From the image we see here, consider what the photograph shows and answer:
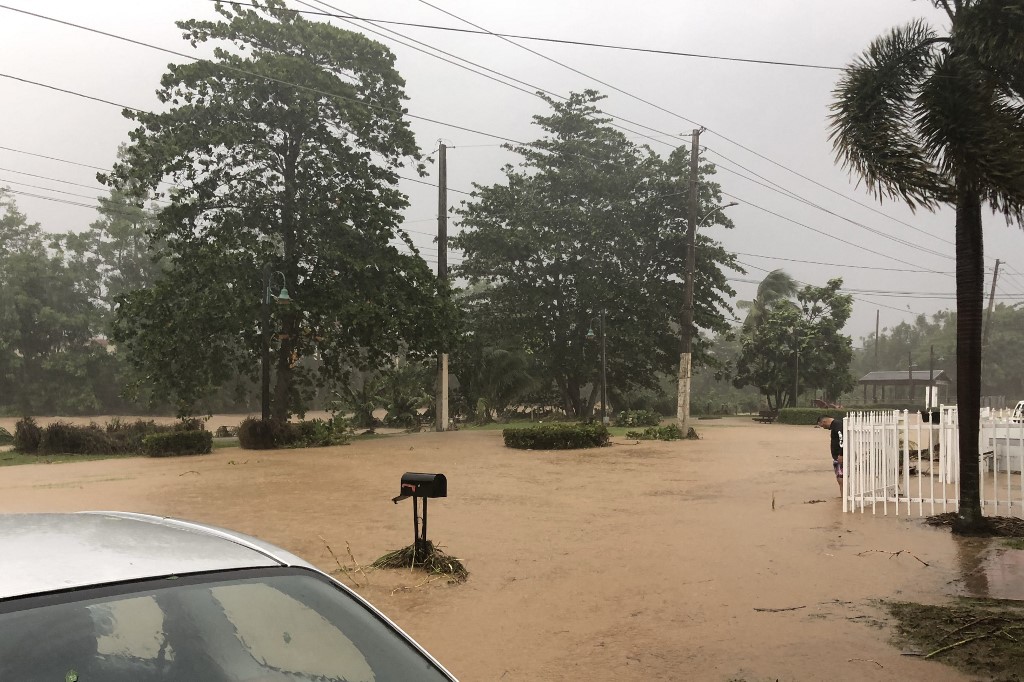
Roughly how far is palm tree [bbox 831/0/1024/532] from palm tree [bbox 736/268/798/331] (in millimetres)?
45676

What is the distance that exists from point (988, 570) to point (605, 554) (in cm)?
405

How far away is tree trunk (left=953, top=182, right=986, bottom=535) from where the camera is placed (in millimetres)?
10359

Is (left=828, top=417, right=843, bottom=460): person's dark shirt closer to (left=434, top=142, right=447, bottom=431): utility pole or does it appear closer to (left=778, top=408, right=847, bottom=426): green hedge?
(left=434, top=142, right=447, bottom=431): utility pole

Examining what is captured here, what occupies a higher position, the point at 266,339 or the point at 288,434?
the point at 266,339

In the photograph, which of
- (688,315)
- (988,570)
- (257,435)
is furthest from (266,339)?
(988,570)

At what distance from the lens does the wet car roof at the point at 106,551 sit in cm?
182

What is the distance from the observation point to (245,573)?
6.70 ft

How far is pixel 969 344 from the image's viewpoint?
1047 cm

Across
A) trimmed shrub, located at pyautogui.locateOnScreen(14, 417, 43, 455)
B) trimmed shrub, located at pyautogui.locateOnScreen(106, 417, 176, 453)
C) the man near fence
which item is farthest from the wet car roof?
trimmed shrub, located at pyautogui.locateOnScreen(14, 417, 43, 455)

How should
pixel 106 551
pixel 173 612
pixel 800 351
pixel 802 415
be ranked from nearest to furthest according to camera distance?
pixel 106 551 < pixel 173 612 < pixel 802 415 < pixel 800 351

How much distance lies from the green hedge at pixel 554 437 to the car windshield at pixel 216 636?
2335 cm

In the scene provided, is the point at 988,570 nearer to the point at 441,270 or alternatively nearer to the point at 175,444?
the point at 175,444

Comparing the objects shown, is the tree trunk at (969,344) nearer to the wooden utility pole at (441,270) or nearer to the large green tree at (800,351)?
the wooden utility pole at (441,270)

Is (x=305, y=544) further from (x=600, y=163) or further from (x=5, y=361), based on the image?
(x=5, y=361)
